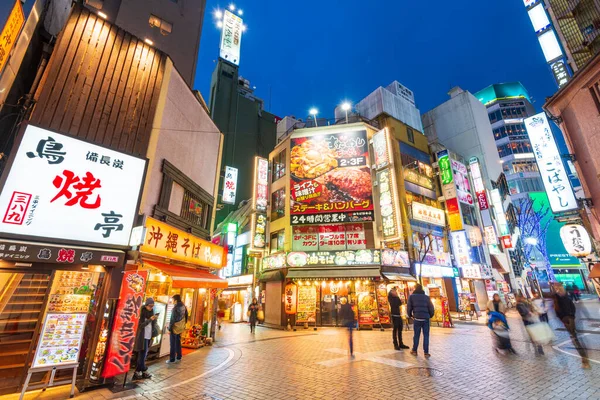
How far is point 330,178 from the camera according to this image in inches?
869

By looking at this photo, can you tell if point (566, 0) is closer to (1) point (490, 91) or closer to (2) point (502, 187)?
(2) point (502, 187)

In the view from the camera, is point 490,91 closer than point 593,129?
No

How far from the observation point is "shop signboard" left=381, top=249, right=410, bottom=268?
62.6 ft

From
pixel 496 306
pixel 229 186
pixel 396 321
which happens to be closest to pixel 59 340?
pixel 396 321

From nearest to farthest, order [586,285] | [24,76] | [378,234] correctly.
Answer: [24,76]
[378,234]
[586,285]

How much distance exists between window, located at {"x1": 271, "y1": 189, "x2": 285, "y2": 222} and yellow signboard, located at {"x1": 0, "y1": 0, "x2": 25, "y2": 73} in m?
18.2

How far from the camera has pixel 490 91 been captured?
66.2 metres

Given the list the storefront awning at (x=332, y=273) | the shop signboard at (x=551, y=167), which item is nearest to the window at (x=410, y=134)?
the shop signboard at (x=551, y=167)


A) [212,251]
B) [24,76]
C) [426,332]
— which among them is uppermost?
[24,76]

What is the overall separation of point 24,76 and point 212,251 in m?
9.24

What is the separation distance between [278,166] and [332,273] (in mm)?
11321

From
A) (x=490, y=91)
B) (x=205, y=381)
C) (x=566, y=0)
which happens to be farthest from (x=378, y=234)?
(x=490, y=91)

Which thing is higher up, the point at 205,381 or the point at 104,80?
the point at 104,80

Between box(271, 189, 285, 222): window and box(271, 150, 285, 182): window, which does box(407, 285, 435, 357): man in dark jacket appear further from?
box(271, 150, 285, 182): window
